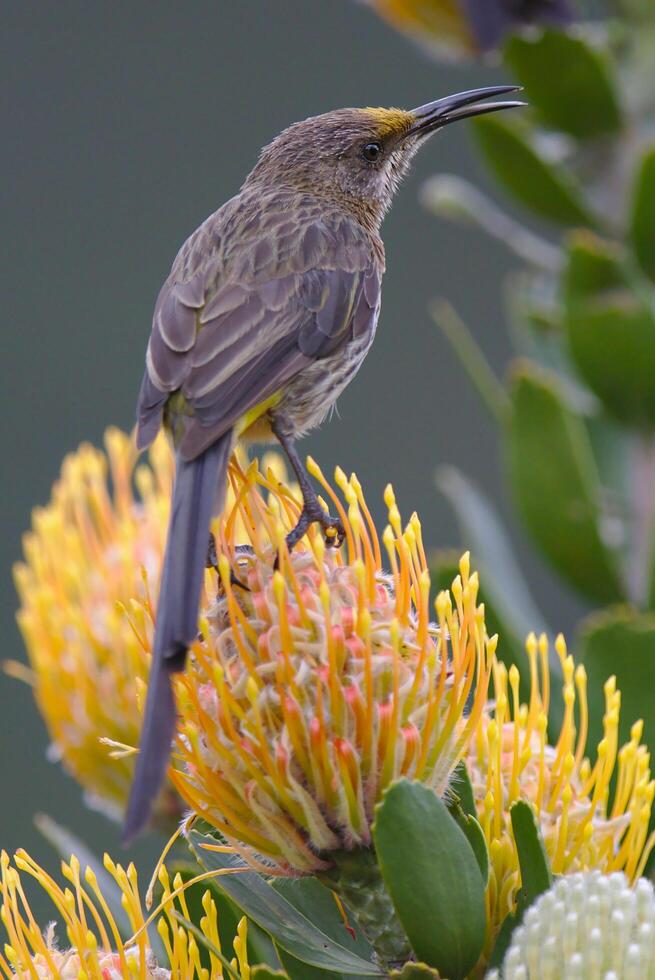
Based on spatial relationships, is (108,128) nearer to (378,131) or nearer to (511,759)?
(378,131)

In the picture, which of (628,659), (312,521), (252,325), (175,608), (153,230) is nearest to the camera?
(175,608)

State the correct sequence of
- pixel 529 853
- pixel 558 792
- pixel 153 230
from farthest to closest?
pixel 153 230 → pixel 558 792 → pixel 529 853

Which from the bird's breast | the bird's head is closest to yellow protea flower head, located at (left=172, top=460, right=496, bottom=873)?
the bird's breast

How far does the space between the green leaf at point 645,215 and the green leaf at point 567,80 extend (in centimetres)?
19

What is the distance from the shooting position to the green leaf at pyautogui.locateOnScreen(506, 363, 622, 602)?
288 cm

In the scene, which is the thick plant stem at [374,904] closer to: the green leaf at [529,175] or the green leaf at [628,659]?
the green leaf at [628,659]

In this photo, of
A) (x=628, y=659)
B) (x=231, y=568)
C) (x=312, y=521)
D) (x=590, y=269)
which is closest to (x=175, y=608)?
(x=231, y=568)

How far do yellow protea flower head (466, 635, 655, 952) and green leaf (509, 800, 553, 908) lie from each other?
0.34ft

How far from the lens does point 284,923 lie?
6.10 ft

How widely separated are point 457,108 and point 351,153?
284mm

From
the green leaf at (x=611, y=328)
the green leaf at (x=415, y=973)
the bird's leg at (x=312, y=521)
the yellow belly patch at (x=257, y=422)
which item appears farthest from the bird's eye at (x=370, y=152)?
the green leaf at (x=415, y=973)

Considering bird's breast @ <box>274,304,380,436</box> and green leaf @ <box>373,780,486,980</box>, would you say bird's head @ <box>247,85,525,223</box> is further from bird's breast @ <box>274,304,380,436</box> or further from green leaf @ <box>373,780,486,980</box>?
green leaf @ <box>373,780,486,980</box>

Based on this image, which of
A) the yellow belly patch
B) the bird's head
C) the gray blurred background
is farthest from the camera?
the gray blurred background

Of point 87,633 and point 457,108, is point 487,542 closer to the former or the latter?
point 87,633
